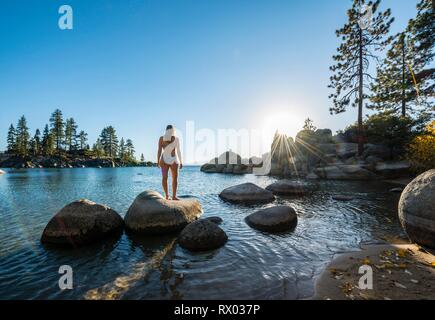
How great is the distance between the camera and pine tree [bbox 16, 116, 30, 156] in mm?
76681

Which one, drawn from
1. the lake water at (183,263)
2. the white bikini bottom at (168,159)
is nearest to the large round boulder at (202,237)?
the lake water at (183,263)

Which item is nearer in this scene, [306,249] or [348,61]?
[306,249]

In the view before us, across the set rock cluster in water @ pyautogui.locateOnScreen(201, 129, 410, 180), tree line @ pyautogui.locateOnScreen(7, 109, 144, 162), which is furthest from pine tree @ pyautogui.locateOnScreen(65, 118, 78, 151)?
rock cluster in water @ pyautogui.locateOnScreen(201, 129, 410, 180)

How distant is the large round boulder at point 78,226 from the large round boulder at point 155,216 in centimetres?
77

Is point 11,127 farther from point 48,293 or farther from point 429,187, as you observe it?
point 429,187

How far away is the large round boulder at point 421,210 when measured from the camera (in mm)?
4691

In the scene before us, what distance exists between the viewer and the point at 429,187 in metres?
4.87

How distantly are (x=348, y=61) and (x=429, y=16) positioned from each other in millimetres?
8745

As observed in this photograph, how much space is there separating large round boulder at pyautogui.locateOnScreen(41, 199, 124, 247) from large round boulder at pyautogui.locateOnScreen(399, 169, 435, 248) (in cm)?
890

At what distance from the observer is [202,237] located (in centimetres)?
562

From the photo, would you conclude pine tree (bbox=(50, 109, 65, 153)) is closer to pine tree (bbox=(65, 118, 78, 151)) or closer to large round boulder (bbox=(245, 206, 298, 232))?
pine tree (bbox=(65, 118, 78, 151))

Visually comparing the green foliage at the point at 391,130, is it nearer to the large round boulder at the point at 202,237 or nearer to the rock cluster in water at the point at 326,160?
the rock cluster in water at the point at 326,160
